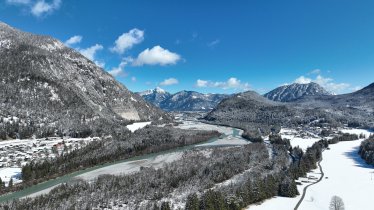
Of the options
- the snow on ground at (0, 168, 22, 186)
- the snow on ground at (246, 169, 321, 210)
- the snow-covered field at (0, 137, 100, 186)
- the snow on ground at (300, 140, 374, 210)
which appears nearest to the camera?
the snow on ground at (246, 169, 321, 210)

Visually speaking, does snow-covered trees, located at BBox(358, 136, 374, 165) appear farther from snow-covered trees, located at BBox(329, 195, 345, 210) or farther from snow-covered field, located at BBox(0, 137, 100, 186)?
snow-covered field, located at BBox(0, 137, 100, 186)

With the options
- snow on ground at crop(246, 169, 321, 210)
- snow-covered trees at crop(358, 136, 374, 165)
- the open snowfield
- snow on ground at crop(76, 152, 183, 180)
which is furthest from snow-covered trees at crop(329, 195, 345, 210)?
snow on ground at crop(76, 152, 183, 180)

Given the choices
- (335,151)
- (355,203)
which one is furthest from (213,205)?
(335,151)

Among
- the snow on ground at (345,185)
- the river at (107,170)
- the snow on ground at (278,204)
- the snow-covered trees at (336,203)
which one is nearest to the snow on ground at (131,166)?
the river at (107,170)

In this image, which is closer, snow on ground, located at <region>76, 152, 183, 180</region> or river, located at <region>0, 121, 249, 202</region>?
river, located at <region>0, 121, 249, 202</region>

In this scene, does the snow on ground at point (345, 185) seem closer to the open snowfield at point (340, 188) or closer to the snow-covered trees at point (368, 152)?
the open snowfield at point (340, 188)

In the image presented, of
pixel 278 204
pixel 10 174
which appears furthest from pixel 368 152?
pixel 10 174

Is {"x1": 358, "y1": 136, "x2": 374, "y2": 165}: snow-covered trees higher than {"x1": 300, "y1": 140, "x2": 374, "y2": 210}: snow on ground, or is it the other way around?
{"x1": 358, "y1": 136, "x2": 374, "y2": 165}: snow-covered trees
